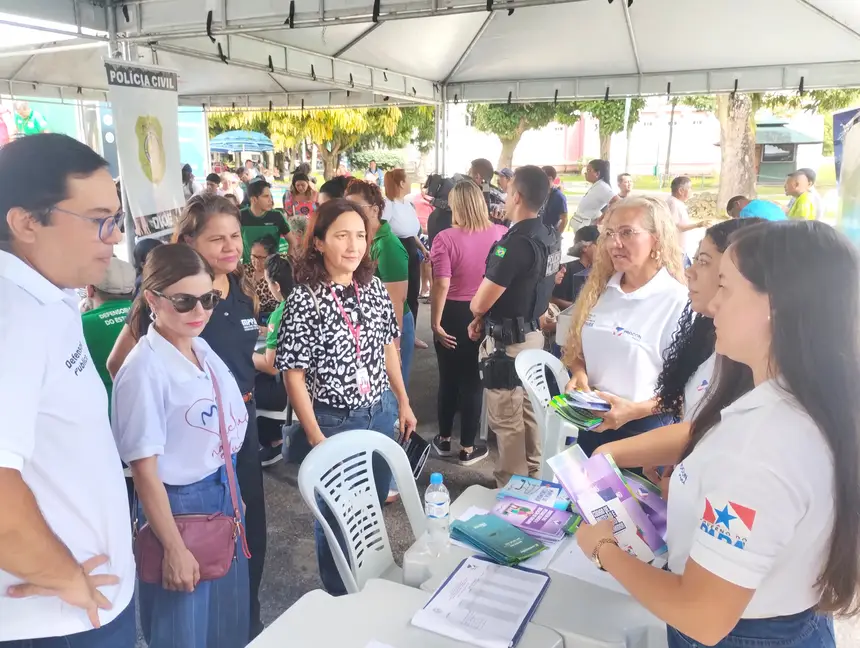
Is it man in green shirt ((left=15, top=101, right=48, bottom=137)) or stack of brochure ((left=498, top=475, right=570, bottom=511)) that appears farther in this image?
man in green shirt ((left=15, top=101, right=48, bottom=137))

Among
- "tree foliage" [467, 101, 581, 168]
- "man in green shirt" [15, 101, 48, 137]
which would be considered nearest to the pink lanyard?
"man in green shirt" [15, 101, 48, 137]

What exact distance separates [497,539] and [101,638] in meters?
0.95

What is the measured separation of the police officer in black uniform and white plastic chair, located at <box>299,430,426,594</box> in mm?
1204

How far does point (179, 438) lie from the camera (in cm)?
158

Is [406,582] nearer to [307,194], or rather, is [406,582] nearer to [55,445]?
[55,445]

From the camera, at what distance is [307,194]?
20.8ft

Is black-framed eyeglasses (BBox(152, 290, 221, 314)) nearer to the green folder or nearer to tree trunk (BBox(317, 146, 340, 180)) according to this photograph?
the green folder

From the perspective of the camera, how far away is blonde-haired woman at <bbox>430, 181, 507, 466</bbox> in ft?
12.0

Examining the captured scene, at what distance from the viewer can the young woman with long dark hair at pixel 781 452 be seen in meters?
0.91

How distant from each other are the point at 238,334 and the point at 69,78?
823 cm

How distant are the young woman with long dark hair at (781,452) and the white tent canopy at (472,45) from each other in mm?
3470

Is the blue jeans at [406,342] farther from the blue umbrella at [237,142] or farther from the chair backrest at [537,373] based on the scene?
the blue umbrella at [237,142]

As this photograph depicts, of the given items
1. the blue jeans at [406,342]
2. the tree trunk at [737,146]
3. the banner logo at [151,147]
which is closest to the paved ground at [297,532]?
the blue jeans at [406,342]

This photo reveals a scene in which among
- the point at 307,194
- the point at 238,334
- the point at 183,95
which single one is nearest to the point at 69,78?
the point at 183,95
